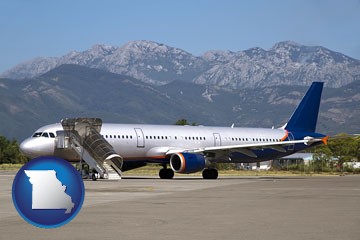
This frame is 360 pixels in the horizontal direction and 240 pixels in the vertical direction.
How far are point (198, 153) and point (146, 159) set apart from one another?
314cm

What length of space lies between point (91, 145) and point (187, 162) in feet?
18.8

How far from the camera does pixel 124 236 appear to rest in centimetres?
1440

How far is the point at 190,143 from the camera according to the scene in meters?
51.8

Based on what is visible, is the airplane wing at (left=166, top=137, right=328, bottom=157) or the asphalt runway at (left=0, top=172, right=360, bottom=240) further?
the airplane wing at (left=166, top=137, right=328, bottom=157)

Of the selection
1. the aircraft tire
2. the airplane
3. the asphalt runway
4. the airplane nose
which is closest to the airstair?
the airplane

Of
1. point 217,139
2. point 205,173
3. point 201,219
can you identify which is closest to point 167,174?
point 205,173

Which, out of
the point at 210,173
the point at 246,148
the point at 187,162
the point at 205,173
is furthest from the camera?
the point at 246,148

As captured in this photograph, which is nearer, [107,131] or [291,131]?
[107,131]

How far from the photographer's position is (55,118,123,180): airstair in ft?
142

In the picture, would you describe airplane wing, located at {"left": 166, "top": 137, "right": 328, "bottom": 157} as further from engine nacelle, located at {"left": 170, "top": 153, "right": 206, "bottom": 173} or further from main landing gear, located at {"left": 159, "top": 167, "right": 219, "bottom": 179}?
main landing gear, located at {"left": 159, "top": 167, "right": 219, "bottom": 179}

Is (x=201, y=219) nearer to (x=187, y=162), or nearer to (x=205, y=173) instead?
(x=187, y=162)

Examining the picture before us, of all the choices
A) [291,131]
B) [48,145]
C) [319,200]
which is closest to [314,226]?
[319,200]

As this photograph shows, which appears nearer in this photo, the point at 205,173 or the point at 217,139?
the point at 205,173

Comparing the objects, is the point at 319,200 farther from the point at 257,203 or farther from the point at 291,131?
the point at 291,131
